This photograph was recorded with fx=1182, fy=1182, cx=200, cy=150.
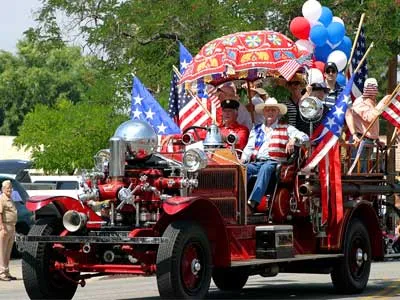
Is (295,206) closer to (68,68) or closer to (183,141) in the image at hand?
(183,141)

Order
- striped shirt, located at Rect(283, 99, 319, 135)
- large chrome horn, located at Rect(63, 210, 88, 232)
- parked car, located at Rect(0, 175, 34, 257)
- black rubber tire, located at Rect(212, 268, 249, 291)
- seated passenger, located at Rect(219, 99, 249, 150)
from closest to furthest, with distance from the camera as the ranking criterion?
large chrome horn, located at Rect(63, 210, 88, 232), seated passenger, located at Rect(219, 99, 249, 150), striped shirt, located at Rect(283, 99, 319, 135), black rubber tire, located at Rect(212, 268, 249, 291), parked car, located at Rect(0, 175, 34, 257)

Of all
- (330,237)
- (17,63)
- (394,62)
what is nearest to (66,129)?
(394,62)

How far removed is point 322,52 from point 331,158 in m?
3.01

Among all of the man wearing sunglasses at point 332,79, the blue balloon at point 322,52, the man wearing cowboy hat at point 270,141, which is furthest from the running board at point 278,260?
the blue balloon at point 322,52

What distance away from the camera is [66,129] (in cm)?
4456

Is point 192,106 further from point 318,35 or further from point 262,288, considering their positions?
point 262,288

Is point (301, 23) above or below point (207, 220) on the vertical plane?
above

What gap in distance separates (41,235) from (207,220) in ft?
6.00

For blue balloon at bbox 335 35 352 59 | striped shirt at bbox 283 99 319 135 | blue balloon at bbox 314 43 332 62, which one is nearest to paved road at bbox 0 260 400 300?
striped shirt at bbox 283 99 319 135

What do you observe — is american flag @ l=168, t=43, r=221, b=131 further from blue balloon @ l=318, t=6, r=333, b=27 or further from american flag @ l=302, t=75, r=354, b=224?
blue balloon @ l=318, t=6, r=333, b=27

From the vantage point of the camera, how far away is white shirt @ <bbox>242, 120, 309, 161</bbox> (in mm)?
14477

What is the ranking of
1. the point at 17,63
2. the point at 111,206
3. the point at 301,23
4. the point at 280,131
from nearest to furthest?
the point at 111,206
the point at 280,131
the point at 301,23
the point at 17,63

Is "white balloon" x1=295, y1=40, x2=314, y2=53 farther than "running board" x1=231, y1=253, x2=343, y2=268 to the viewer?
Yes

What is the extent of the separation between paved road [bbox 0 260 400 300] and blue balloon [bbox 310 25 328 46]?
3554 millimetres
